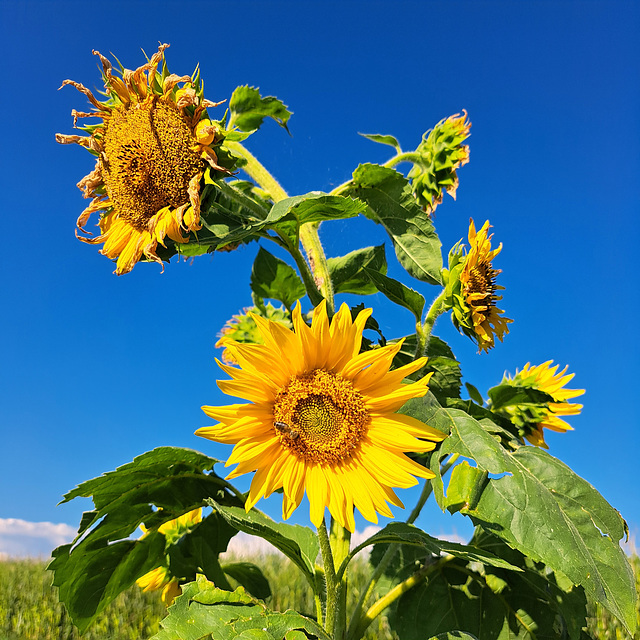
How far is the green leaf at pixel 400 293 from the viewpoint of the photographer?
1.99 metres

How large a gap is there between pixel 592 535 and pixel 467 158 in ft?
4.38

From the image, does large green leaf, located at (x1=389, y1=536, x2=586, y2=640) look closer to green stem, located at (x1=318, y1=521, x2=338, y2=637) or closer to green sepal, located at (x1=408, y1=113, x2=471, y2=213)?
green stem, located at (x1=318, y1=521, x2=338, y2=637)

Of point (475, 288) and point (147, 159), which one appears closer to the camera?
point (147, 159)

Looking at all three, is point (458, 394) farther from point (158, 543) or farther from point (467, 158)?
point (158, 543)

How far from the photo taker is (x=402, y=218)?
7.05 feet

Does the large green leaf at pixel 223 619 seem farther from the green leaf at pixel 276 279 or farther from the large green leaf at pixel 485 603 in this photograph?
the green leaf at pixel 276 279

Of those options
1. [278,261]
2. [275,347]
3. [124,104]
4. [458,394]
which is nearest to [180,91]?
[124,104]

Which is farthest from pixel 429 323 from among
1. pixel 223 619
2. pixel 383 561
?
pixel 223 619

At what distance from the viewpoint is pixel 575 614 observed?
6.61 ft

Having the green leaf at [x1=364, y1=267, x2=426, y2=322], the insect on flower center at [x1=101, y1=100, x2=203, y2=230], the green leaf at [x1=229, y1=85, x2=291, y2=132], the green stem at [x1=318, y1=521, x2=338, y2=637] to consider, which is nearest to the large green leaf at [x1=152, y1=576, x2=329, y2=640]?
the green stem at [x1=318, y1=521, x2=338, y2=637]

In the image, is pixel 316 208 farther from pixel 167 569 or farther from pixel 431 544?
pixel 167 569

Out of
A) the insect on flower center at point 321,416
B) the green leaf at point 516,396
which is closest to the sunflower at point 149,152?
the insect on flower center at point 321,416

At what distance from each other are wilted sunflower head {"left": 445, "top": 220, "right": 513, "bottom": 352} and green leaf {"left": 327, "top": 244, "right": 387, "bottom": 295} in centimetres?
44

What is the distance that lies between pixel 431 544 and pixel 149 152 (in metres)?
1.35
